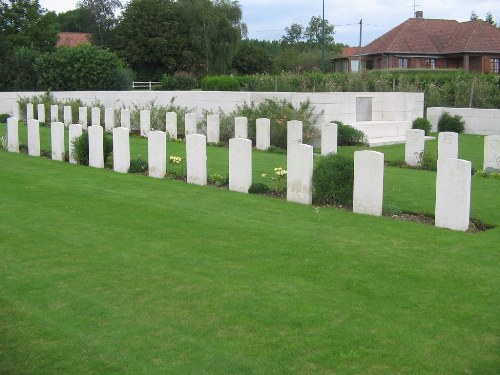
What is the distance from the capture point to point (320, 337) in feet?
16.3

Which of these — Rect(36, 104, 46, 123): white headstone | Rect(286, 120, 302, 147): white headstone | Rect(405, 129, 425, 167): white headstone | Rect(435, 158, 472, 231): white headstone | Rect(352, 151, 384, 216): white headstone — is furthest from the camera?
Rect(36, 104, 46, 123): white headstone

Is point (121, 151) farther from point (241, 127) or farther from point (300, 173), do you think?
point (241, 127)

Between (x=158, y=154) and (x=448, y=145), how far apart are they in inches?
210

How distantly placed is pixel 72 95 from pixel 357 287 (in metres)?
24.7

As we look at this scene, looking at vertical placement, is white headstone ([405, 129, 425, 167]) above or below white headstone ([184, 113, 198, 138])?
below

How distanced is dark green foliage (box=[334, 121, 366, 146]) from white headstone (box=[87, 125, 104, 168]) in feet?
23.4

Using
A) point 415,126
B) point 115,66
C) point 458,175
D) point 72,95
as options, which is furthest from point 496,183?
point 115,66

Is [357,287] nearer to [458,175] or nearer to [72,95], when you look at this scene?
[458,175]

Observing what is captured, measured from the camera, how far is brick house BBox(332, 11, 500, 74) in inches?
1875

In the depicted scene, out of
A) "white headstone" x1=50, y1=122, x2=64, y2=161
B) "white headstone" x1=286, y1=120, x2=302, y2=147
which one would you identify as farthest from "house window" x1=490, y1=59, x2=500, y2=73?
"white headstone" x1=50, y1=122, x2=64, y2=161

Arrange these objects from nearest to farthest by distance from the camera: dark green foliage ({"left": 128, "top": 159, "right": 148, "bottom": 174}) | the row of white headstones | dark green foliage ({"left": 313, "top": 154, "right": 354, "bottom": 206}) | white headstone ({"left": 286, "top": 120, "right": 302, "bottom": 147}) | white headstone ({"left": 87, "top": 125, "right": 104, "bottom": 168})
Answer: the row of white headstones, dark green foliage ({"left": 313, "top": 154, "right": 354, "bottom": 206}), dark green foliage ({"left": 128, "top": 159, "right": 148, "bottom": 174}), white headstone ({"left": 87, "top": 125, "right": 104, "bottom": 168}), white headstone ({"left": 286, "top": 120, "right": 302, "bottom": 147})

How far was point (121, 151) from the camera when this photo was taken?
13047 mm

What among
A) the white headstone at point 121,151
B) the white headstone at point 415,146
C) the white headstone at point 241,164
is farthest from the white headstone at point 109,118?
the white headstone at point 241,164

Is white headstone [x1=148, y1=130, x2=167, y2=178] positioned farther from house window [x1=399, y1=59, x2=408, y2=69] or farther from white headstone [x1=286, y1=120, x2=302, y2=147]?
house window [x1=399, y1=59, x2=408, y2=69]
